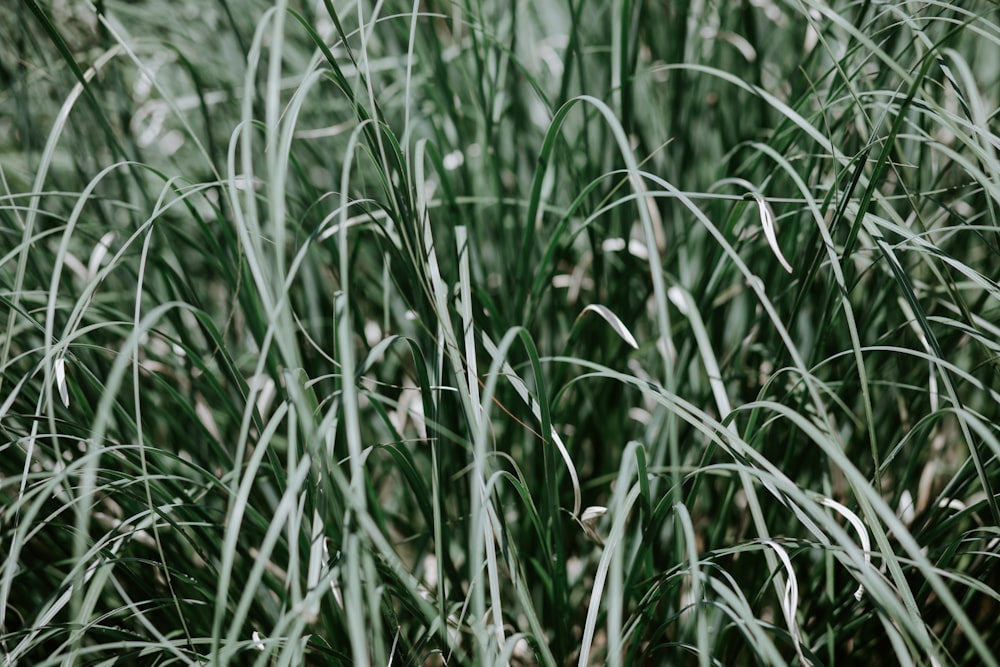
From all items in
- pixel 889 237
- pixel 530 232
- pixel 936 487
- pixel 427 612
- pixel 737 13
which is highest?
pixel 737 13

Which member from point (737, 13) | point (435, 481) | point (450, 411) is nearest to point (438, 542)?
point (435, 481)

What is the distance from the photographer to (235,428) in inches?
35.0

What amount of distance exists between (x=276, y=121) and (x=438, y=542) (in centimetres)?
28

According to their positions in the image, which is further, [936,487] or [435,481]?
[936,487]

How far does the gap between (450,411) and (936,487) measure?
0.63 metres

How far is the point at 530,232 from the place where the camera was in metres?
0.72

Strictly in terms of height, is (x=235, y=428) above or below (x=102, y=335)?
below

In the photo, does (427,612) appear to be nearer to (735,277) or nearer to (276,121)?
(276,121)

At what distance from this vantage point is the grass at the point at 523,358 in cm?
54

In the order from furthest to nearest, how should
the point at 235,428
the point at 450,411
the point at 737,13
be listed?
1. the point at 737,13
2. the point at 235,428
3. the point at 450,411

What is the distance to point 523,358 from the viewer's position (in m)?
0.91

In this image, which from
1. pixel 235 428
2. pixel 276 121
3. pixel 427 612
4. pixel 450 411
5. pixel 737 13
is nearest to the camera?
pixel 276 121

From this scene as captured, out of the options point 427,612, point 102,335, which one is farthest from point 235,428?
point 427,612

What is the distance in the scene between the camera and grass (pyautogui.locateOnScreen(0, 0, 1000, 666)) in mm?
541
